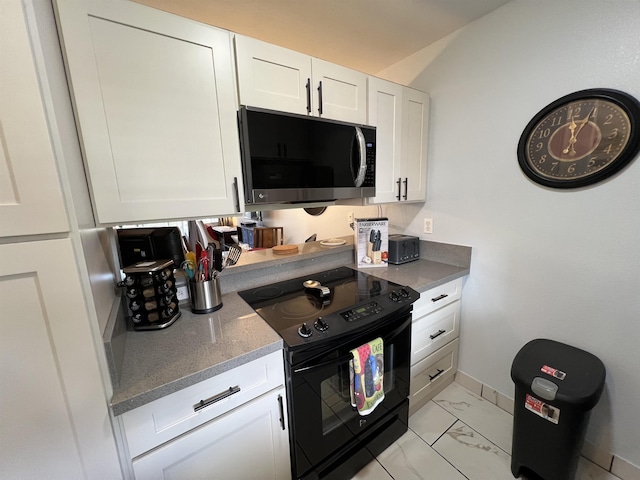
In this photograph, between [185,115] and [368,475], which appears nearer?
[185,115]

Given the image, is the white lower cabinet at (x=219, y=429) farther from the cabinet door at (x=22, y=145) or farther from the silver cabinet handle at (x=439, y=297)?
the silver cabinet handle at (x=439, y=297)

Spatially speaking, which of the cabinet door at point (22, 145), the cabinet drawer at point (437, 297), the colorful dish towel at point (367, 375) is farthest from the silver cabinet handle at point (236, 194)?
the cabinet drawer at point (437, 297)

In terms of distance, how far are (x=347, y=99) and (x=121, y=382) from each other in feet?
5.27

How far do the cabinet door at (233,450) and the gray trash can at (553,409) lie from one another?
1129 mm

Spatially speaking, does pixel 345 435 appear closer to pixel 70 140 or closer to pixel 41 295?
pixel 41 295

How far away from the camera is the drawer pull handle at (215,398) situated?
855 mm

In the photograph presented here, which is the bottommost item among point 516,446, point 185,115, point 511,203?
point 516,446

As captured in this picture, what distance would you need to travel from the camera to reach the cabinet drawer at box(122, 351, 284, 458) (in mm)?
771

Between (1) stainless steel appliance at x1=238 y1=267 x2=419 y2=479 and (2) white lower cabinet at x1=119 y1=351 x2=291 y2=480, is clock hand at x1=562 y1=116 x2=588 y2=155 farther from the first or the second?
(2) white lower cabinet at x1=119 y1=351 x2=291 y2=480

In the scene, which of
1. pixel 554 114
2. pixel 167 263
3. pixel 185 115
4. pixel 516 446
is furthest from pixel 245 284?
pixel 554 114

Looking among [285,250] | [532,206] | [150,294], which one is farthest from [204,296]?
[532,206]

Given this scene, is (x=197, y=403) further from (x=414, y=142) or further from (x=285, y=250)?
(x=414, y=142)

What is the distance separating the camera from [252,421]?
97cm

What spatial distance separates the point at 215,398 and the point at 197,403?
6 cm
